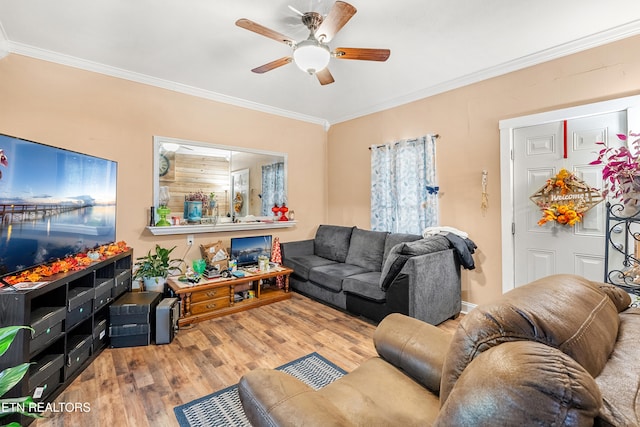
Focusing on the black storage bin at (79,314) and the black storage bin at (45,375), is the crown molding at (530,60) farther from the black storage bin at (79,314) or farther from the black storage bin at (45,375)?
the black storage bin at (45,375)

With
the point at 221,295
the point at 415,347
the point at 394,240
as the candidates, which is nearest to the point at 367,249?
the point at 394,240

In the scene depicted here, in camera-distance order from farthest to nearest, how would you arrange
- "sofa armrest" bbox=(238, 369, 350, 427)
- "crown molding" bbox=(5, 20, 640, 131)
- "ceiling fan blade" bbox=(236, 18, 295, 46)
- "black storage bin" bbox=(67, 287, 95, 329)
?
"crown molding" bbox=(5, 20, 640, 131)
"black storage bin" bbox=(67, 287, 95, 329)
"ceiling fan blade" bbox=(236, 18, 295, 46)
"sofa armrest" bbox=(238, 369, 350, 427)

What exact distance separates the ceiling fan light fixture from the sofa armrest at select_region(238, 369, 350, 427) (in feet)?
6.85

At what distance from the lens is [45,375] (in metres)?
1.79

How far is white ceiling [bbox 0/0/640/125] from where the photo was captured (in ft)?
7.14

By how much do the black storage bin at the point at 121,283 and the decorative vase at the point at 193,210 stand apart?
956 mm

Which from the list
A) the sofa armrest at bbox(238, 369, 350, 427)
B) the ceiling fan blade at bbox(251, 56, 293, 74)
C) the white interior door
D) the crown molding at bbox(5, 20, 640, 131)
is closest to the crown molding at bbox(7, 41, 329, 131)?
the crown molding at bbox(5, 20, 640, 131)

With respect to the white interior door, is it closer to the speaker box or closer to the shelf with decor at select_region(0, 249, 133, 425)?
the speaker box

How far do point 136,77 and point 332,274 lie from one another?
3.32 metres

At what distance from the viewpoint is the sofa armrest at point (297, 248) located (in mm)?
4352

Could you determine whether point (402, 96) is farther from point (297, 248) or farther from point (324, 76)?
point (297, 248)

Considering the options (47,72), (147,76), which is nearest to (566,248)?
(147,76)

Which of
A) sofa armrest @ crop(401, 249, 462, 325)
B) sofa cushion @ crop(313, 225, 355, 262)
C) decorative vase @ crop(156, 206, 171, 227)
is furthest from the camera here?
sofa cushion @ crop(313, 225, 355, 262)

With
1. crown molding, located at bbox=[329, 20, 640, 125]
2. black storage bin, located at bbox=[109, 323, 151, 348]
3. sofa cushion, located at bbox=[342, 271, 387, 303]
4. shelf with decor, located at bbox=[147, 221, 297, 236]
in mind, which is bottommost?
black storage bin, located at bbox=[109, 323, 151, 348]
